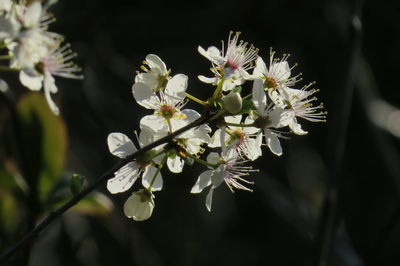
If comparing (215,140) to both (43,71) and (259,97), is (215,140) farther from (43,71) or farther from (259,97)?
(43,71)

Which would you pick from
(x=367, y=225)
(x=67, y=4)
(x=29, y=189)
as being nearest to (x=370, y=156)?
(x=367, y=225)

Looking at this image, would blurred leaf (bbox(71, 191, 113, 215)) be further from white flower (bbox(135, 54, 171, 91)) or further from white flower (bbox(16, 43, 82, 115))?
white flower (bbox(135, 54, 171, 91))

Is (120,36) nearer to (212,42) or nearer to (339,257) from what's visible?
(212,42)

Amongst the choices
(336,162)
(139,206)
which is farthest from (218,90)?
(336,162)

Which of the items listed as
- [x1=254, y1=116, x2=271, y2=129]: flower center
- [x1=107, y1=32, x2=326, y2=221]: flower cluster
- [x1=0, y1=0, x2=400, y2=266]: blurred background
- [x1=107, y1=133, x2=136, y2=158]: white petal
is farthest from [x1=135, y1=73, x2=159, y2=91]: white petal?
[x1=0, y1=0, x2=400, y2=266]: blurred background

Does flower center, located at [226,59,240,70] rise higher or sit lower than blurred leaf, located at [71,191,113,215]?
higher
